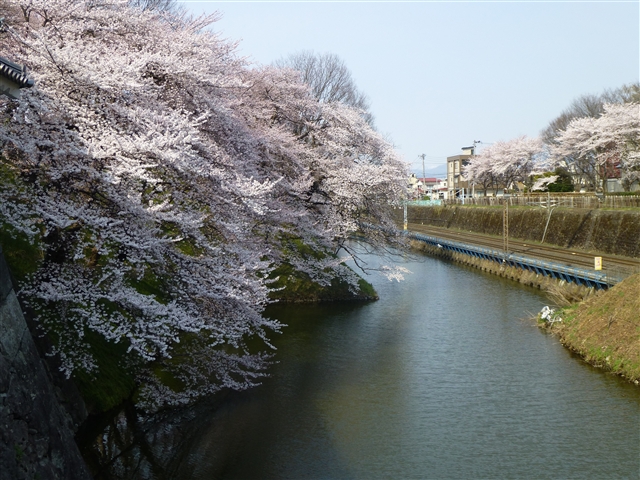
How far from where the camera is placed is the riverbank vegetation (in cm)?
1196

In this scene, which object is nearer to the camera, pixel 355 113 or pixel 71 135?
pixel 71 135

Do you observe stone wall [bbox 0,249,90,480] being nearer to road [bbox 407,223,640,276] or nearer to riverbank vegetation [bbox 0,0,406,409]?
riverbank vegetation [bbox 0,0,406,409]

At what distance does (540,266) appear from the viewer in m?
34.4

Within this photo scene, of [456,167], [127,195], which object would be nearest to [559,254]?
[127,195]

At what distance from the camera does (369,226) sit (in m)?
30.4

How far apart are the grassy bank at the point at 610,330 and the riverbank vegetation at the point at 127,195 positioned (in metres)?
10.5

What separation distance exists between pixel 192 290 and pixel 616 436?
32.6 feet

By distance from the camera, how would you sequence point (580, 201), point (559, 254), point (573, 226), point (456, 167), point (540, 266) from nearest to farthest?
point (540, 266) < point (559, 254) < point (573, 226) < point (580, 201) < point (456, 167)

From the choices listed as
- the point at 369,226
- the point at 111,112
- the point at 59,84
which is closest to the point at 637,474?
the point at 111,112

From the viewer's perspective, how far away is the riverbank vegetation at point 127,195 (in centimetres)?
1196

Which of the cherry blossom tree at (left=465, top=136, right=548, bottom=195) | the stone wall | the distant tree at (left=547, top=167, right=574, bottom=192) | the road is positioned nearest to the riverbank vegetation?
the stone wall

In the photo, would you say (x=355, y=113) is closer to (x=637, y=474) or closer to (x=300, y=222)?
(x=300, y=222)

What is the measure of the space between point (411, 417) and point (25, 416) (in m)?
9.46

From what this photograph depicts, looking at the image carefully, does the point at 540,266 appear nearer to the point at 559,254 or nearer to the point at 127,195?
the point at 559,254
